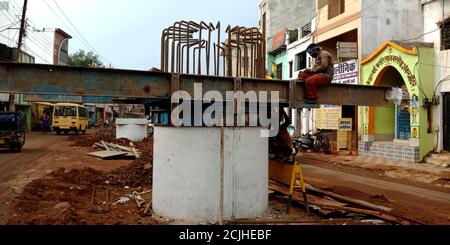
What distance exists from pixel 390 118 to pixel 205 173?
51.5 feet

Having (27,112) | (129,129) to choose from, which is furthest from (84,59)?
(129,129)

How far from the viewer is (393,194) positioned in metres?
10.2

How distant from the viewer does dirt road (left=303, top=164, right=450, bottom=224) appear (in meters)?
7.66

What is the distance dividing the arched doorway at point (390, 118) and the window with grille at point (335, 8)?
556 cm

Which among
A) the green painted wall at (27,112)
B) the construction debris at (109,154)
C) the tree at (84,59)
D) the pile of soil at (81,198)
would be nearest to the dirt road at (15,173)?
the pile of soil at (81,198)

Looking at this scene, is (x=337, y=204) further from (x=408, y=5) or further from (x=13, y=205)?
(x=408, y=5)

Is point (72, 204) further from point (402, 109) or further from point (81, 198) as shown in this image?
point (402, 109)

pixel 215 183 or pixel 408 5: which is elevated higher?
pixel 408 5

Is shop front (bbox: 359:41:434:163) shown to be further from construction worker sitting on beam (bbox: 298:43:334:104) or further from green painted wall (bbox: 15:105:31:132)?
green painted wall (bbox: 15:105:31:132)

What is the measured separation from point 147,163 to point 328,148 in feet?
39.5

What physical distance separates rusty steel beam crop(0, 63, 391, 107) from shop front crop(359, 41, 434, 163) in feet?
32.5

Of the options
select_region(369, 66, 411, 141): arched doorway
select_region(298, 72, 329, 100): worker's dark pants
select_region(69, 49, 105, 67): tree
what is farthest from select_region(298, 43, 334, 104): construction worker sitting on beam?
select_region(69, 49, 105, 67): tree
